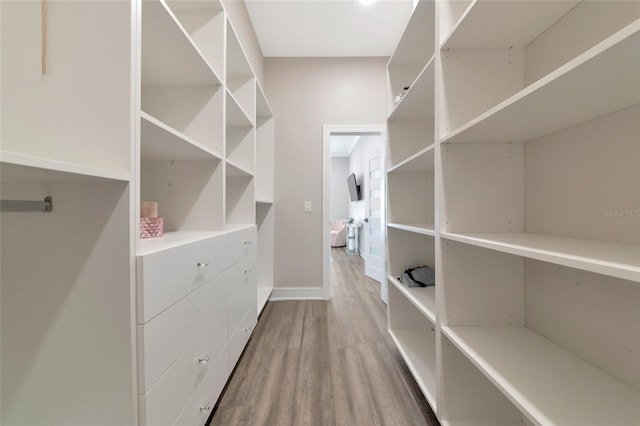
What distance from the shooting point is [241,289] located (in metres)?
1.59

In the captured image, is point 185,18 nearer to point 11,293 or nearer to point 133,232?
point 133,232

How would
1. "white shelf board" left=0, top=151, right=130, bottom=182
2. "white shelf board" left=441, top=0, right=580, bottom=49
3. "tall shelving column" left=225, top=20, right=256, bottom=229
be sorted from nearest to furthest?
"white shelf board" left=0, top=151, right=130, bottom=182 < "white shelf board" left=441, top=0, right=580, bottom=49 < "tall shelving column" left=225, top=20, right=256, bottom=229

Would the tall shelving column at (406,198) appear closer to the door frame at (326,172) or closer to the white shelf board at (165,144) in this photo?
the door frame at (326,172)

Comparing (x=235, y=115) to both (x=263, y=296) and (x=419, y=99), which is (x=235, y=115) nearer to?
(x=419, y=99)

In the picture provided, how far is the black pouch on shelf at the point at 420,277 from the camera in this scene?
1.64 metres

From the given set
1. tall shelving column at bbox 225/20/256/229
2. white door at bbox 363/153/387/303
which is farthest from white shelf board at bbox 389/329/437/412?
white door at bbox 363/153/387/303

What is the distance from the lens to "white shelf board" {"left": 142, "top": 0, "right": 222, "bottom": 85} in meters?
0.91

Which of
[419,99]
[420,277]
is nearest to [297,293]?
[420,277]

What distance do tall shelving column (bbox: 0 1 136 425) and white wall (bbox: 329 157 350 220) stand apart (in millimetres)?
7126

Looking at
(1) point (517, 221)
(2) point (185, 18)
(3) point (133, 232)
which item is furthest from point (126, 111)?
(1) point (517, 221)

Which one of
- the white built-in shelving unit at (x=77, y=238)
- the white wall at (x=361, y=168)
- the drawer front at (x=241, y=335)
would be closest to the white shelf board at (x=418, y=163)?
the white built-in shelving unit at (x=77, y=238)

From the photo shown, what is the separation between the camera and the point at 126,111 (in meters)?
0.71

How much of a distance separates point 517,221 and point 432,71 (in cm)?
76

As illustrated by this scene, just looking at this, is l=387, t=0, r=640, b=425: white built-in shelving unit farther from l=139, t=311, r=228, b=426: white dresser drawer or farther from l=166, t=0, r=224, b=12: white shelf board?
l=166, t=0, r=224, b=12: white shelf board
